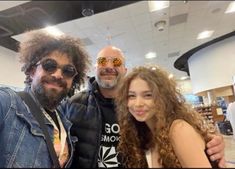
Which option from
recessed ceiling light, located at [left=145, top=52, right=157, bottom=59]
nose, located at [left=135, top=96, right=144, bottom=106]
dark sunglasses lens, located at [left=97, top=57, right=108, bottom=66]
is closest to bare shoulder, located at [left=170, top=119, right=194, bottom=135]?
nose, located at [left=135, top=96, right=144, bottom=106]

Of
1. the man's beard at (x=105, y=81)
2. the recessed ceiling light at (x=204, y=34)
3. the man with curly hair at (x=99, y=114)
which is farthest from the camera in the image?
the man's beard at (x=105, y=81)

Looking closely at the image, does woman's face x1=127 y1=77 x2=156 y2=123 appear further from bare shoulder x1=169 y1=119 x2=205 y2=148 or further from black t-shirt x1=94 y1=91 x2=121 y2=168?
black t-shirt x1=94 y1=91 x2=121 y2=168

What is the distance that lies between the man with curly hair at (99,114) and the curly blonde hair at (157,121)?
0.74 feet

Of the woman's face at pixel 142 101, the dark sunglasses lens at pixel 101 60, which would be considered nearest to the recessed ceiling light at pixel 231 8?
the woman's face at pixel 142 101

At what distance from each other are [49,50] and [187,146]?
2.14 feet

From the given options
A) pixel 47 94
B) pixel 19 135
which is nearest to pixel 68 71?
pixel 47 94

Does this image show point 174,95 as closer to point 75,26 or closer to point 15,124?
point 75,26

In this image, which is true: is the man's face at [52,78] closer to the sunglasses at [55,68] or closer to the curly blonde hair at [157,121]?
the sunglasses at [55,68]

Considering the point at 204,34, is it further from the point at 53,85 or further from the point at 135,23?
the point at 53,85

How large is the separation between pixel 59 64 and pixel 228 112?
73 centimetres

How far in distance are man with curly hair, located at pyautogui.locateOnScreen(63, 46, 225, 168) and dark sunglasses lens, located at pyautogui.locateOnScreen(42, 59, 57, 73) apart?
0.20 metres

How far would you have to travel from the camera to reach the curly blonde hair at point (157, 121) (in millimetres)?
489

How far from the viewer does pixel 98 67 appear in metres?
1.21

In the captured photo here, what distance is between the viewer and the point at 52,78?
753 millimetres
